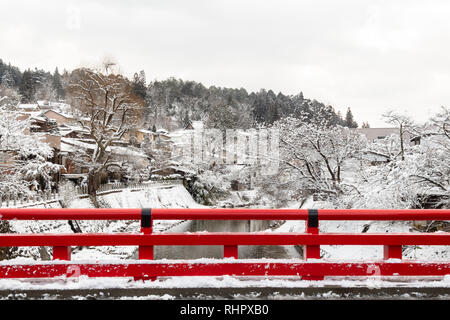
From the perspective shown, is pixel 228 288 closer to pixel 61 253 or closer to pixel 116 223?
pixel 61 253

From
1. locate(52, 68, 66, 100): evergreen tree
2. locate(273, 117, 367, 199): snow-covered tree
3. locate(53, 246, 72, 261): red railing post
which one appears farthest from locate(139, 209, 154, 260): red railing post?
locate(52, 68, 66, 100): evergreen tree

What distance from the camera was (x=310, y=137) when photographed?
19.8 m

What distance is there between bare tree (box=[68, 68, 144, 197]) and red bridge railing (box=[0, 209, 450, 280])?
26303 mm

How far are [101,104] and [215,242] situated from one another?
30045 millimetres

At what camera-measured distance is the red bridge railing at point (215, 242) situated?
12.4 ft

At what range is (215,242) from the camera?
12.8 feet


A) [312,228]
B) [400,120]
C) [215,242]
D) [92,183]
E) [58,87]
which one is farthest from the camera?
[58,87]

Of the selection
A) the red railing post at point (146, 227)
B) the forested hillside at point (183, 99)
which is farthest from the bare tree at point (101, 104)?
the red railing post at point (146, 227)

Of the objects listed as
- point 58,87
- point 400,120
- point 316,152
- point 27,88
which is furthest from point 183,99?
point 400,120

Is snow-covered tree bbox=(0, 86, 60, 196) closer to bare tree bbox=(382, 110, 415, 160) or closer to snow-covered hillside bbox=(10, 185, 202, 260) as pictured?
snow-covered hillside bbox=(10, 185, 202, 260)

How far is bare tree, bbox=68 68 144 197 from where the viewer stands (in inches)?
1159

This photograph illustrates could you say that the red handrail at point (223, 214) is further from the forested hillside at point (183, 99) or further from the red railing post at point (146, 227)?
A: the forested hillside at point (183, 99)

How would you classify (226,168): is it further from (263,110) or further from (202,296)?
(263,110)

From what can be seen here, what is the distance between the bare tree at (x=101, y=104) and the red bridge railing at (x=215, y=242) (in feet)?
86.3
